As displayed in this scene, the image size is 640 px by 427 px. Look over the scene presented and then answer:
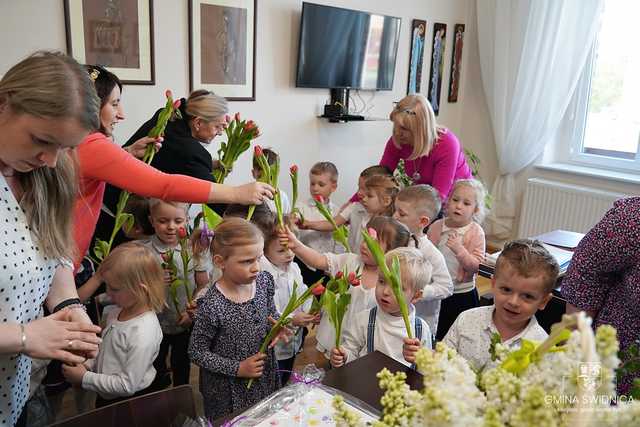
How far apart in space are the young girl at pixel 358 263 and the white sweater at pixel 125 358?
559 mm

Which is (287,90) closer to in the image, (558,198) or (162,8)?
(162,8)

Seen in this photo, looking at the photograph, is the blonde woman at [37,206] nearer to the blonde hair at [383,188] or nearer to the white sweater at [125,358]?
the white sweater at [125,358]

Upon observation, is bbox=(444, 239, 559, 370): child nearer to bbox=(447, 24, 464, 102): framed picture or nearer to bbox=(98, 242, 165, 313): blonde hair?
bbox=(98, 242, 165, 313): blonde hair

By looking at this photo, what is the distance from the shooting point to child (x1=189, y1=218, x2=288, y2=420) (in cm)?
158

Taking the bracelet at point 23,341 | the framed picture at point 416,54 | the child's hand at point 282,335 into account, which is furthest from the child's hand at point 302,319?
the framed picture at point 416,54

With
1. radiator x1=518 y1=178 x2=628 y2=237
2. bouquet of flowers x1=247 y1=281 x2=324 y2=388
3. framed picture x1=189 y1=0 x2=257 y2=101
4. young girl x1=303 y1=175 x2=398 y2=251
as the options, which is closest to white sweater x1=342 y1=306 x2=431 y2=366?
bouquet of flowers x1=247 y1=281 x2=324 y2=388

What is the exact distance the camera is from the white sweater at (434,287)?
6.59 ft

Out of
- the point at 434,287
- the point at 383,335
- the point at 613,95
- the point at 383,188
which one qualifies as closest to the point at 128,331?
the point at 383,335

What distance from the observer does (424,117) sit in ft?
9.18

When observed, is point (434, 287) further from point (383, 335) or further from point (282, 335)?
point (282, 335)

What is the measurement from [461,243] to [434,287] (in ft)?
1.44

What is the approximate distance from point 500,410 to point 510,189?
4.51m

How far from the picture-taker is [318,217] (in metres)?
2.96

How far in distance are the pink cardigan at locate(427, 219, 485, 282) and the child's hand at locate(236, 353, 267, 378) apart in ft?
3.59
